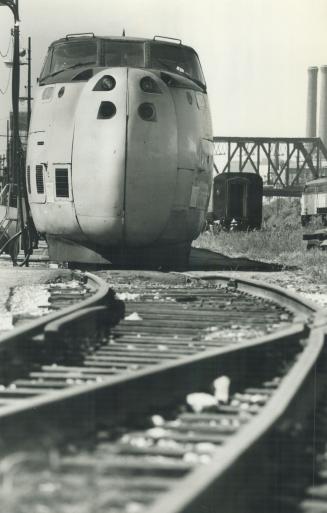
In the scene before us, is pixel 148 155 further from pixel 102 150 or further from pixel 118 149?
pixel 102 150

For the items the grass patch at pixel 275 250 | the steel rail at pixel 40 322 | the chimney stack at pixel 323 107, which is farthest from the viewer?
the chimney stack at pixel 323 107

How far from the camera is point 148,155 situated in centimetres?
1222

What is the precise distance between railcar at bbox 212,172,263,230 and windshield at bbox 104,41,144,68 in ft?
87.8

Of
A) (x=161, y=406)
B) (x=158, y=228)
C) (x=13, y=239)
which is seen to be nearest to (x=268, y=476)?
(x=161, y=406)

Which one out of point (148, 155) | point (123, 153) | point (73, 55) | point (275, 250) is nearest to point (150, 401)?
point (123, 153)

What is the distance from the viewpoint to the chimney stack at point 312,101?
77562 millimetres

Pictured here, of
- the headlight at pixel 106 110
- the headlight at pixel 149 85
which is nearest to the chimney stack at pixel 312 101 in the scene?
the headlight at pixel 149 85

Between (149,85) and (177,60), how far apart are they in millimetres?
1462

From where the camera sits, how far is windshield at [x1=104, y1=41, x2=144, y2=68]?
12.9 meters

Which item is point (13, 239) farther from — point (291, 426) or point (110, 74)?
point (291, 426)

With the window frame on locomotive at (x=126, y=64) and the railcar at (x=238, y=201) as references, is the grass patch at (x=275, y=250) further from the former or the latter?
the railcar at (x=238, y=201)

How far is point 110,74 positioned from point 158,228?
2.45m

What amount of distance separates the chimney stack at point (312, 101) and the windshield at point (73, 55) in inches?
2636

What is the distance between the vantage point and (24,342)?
497 centimetres
